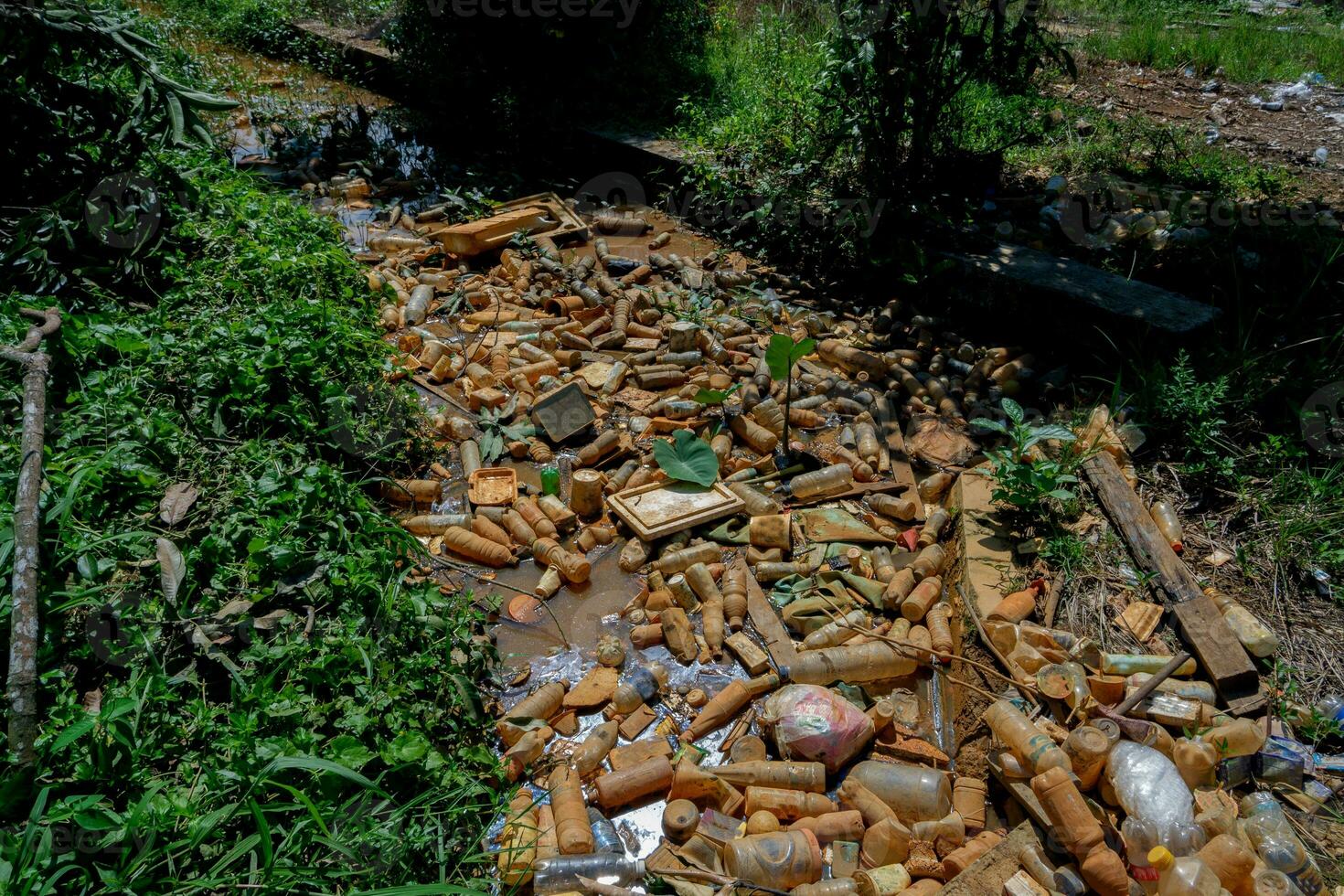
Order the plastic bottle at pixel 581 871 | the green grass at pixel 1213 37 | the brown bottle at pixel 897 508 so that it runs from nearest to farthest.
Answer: the plastic bottle at pixel 581 871
the brown bottle at pixel 897 508
the green grass at pixel 1213 37

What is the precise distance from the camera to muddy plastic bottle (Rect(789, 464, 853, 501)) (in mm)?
4016

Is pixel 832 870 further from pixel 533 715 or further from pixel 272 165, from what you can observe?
pixel 272 165

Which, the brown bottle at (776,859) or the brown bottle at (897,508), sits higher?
the brown bottle at (897,508)

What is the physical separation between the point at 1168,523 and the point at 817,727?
177 centimetres

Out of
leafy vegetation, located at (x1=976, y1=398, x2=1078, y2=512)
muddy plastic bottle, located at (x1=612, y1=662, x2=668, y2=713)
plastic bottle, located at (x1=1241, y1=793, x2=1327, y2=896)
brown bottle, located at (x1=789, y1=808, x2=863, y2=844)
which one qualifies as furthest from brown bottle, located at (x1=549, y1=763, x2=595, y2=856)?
leafy vegetation, located at (x1=976, y1=398, x2=1078, y2=512)

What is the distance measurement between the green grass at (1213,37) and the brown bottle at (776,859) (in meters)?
8.65

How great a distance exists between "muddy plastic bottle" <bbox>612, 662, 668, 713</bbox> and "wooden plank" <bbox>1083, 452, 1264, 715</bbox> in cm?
186

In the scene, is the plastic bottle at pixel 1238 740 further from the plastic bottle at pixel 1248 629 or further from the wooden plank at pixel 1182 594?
the plastic bottle at pixel 1248 629

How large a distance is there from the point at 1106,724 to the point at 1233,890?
520 mm

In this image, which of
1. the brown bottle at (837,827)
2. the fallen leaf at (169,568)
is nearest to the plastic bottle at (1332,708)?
the brown bottle at (837,827)

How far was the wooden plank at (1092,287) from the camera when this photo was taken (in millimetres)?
4480

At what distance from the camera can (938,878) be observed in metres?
2.43

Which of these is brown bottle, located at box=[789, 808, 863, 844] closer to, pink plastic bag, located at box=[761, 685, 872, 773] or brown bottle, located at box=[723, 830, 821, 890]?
brown bottle, located at box=[723, 830, 821, 890]

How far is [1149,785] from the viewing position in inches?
96.1
